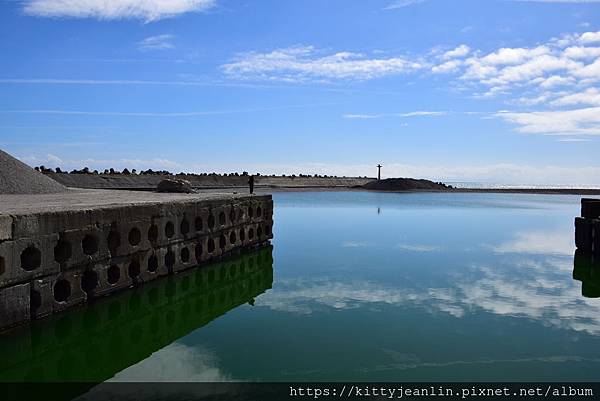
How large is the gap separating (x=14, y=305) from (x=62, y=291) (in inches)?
62.7

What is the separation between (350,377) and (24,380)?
17.4 ft

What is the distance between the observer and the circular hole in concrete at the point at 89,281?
12633 mm

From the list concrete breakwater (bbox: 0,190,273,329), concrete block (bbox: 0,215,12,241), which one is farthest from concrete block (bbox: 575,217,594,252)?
concrete block (bbox: 0,215,12,241)

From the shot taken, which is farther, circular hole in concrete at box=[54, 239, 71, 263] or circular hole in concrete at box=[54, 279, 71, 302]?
circular hole in concrete at box=[54, 279, 71, 302]

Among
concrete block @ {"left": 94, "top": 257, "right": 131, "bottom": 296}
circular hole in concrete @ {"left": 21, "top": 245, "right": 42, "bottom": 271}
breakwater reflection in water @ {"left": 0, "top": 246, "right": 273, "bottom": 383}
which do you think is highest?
circular hole in concrete @ {"left": 21, "top": 245, "right": 42, "bottom": 271}

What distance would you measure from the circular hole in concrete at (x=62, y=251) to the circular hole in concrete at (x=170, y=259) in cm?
461

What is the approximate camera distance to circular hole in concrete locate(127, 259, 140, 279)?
14.5 metres

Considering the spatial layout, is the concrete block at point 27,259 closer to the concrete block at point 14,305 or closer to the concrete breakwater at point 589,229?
the concrete block at point 14,305

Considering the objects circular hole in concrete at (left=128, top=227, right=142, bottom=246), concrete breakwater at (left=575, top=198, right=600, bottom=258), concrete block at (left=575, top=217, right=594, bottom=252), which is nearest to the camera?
circular hole in concrete at (left=128, top=227, right=142, bottom=246)

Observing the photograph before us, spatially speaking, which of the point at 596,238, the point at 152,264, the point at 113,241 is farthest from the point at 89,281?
the point at 596,238

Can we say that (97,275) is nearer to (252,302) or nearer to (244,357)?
(252,302)

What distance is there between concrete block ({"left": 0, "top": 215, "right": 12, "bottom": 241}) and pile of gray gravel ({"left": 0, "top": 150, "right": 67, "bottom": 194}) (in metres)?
12.0

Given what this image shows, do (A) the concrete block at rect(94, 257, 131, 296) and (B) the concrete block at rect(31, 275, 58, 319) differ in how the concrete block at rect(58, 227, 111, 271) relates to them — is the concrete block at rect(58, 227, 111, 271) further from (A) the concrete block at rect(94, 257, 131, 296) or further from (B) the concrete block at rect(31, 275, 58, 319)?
(B) the concrete block at rect(31, 275, 58, 319)

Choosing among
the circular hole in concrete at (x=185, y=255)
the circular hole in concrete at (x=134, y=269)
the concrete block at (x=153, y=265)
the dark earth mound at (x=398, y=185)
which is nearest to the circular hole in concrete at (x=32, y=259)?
the circular hole in concrete at (x=134, y=269)
